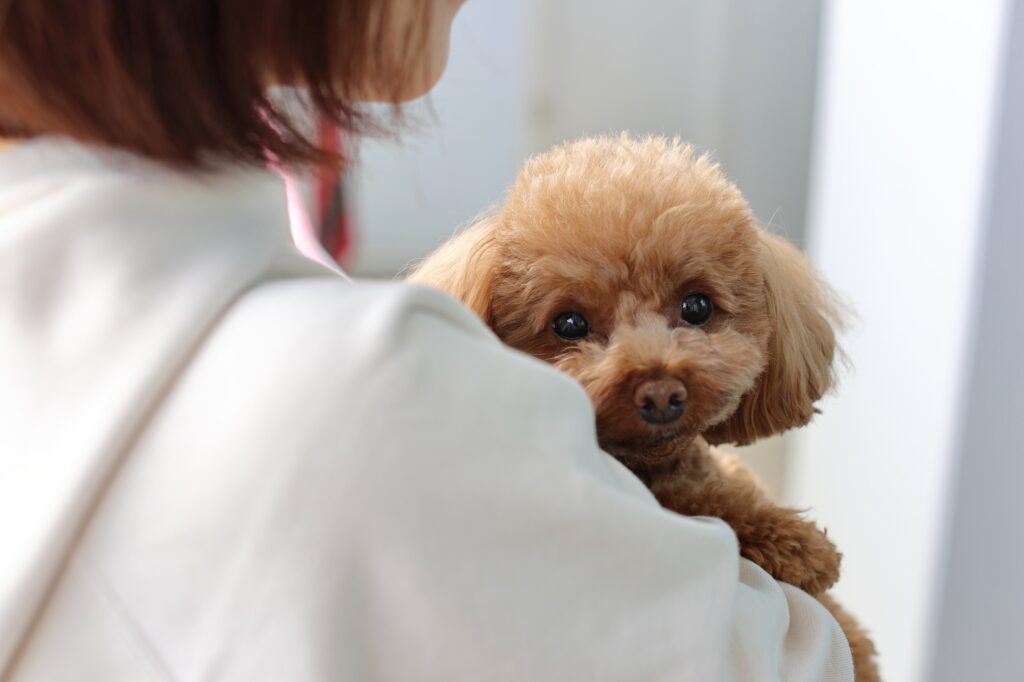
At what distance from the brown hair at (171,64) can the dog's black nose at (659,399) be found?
33 cm

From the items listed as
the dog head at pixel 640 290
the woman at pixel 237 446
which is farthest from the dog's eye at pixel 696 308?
the woman at pixel 237 446

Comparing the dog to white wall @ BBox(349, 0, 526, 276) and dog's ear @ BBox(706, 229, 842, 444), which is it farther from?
white wall @ BBox(349, 0, 526, 276)

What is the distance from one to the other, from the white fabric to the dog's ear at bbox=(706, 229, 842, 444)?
391mm

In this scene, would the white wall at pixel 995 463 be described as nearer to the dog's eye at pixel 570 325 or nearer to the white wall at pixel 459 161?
the dog's eye at pixel 570 325

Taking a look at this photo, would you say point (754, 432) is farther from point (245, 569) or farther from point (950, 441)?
point (245, 569)

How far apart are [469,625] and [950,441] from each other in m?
0.83

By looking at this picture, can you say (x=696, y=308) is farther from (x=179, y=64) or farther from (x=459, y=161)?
(x=459, y=161)

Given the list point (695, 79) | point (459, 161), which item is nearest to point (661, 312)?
point (695, 79)

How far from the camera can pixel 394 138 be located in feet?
2.14

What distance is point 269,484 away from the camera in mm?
463

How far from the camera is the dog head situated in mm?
738

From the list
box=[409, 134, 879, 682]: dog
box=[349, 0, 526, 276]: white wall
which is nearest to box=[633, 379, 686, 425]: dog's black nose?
box=[409, 134, 879, 682]: dog

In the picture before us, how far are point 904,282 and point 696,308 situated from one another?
61cm

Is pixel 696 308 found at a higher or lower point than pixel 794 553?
higher
